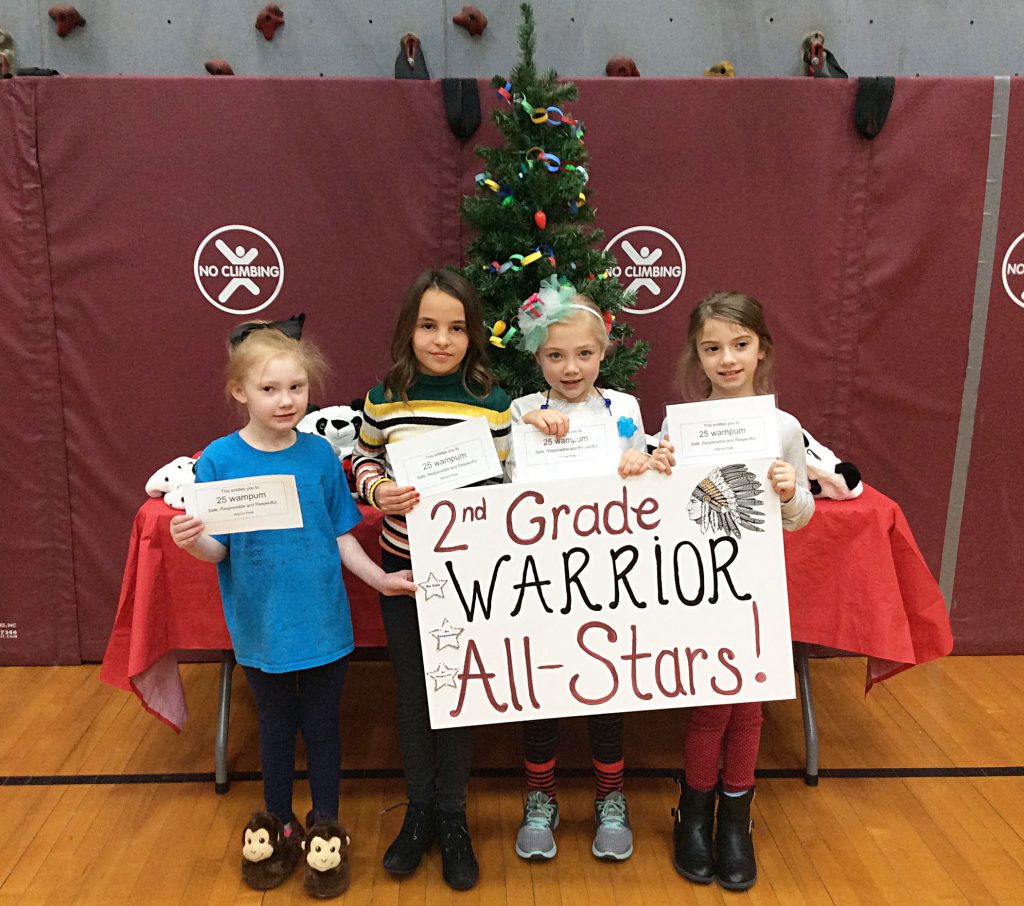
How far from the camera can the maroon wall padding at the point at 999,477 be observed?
3.01 meters

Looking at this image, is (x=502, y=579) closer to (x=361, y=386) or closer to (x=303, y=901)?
(x=303, y=901)

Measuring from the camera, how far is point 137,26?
11.1ft

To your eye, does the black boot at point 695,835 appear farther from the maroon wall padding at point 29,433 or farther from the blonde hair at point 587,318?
the maroon wall padding at point 29,433

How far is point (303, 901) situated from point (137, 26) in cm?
315

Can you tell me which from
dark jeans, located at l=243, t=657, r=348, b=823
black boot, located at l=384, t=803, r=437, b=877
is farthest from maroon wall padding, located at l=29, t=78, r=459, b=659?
black boot, located at l=384, t=803, r=437, b=877

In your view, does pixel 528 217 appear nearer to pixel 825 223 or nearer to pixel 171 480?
pixel 825 223

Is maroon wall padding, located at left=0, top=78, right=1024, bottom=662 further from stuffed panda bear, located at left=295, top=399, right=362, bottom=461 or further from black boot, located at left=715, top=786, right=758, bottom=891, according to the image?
black boot, located at left=715, top=786, right=758, bottom=891

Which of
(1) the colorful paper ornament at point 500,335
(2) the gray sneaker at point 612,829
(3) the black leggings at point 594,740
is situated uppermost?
(1) the colorful paper ornament at point 500,335

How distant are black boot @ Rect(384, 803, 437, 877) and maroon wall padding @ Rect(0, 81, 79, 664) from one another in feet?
5.71

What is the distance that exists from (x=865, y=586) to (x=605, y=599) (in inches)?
32.2

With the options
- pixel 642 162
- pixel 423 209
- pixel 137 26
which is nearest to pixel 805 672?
pixel 642 162

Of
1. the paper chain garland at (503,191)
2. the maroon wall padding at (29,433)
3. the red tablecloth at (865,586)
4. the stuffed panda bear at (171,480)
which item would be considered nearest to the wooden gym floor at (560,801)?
the maroon wall padding at (29,433)

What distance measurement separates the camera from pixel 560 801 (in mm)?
2396

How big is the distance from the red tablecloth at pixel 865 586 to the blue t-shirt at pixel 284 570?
123 cm
